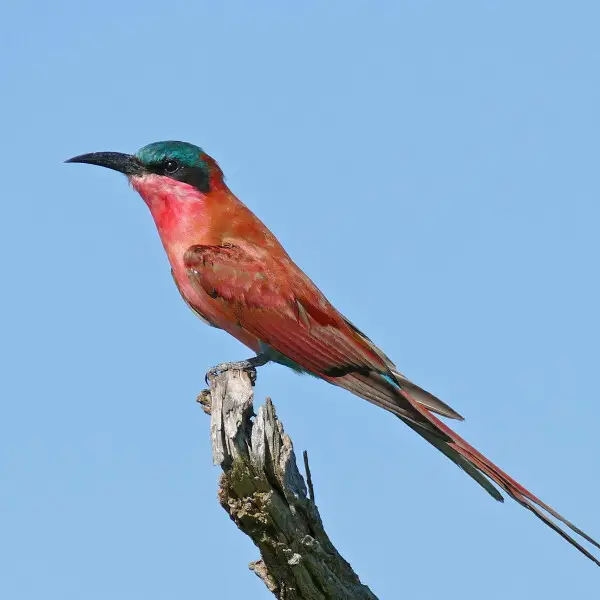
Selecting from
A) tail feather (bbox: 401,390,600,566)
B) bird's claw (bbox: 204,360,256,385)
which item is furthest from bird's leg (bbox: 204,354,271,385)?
tail feather (bbox: 401,390,600,566)

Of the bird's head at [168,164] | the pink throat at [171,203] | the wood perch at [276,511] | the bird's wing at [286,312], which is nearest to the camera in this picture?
the wood perch at [276,511]

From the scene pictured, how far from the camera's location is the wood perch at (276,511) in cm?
354

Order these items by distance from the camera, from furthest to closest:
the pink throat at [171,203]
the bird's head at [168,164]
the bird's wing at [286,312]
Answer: the bird's head at [168,164]
the pink throat at [171,203]
the bird's wing at [286,312]

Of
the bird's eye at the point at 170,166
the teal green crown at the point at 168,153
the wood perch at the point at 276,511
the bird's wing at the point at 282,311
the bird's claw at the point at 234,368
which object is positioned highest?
the teal green crown at the point at 168,153

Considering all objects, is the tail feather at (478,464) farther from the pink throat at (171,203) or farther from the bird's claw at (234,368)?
the pink throat at (171,203)

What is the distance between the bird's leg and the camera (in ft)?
15.4

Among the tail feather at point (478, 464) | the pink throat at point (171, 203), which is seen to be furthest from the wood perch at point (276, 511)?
the pink throat at point (171, 203)

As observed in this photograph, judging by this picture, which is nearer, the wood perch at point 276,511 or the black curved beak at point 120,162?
the wood perch at point 276,511

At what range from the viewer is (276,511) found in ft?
11.5

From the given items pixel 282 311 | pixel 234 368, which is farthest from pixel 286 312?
pixel 234 368

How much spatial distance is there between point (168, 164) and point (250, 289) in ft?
3.39

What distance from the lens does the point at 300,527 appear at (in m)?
3.57

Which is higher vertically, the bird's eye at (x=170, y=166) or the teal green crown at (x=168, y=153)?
the teal green crown at (x=168, y=153)

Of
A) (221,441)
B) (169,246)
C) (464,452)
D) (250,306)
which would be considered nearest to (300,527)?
(221,441)
